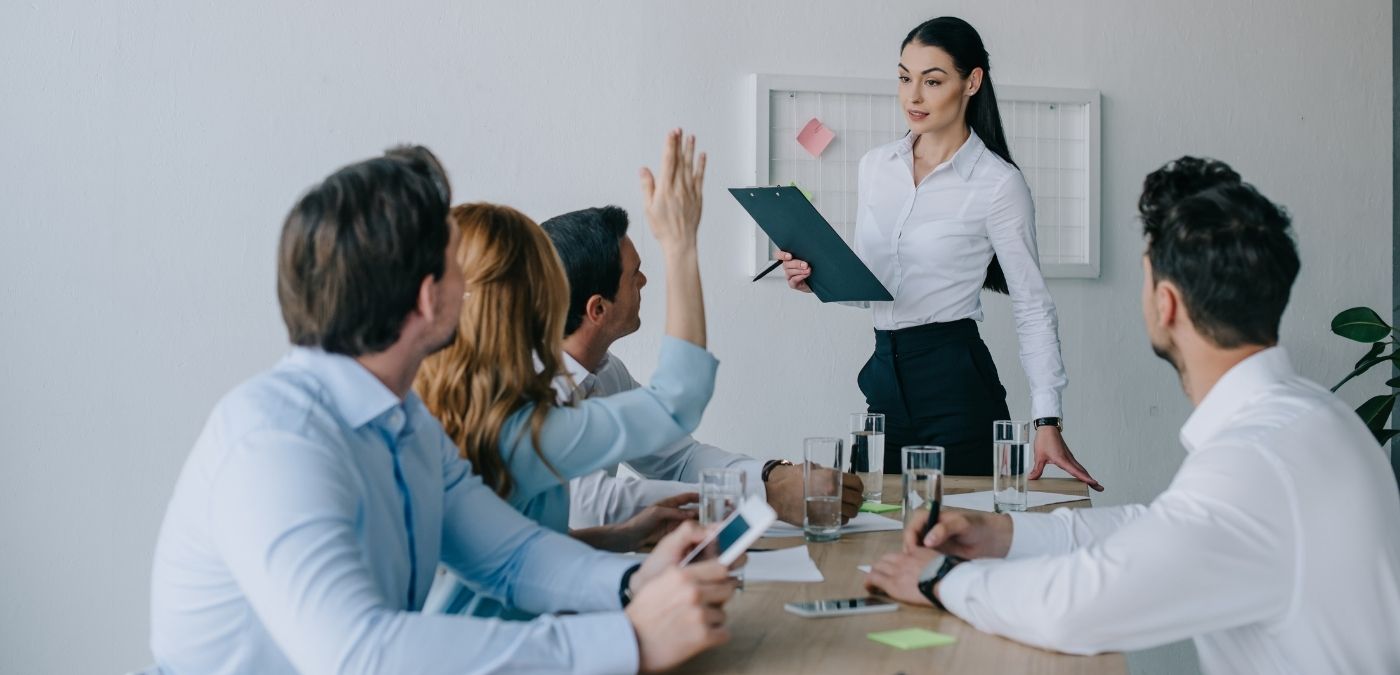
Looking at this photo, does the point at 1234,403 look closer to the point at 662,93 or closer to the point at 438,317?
the point at 438,317

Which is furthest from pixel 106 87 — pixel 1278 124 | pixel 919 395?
pixel 1278 124

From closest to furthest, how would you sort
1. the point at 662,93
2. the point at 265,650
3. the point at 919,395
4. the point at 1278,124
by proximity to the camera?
the point at 265,650, the point at 919,395, the point at 662,93, the point at 1278,124

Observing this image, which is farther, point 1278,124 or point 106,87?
point 1278,124

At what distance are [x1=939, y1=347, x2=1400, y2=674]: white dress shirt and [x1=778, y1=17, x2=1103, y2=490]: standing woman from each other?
1466mm

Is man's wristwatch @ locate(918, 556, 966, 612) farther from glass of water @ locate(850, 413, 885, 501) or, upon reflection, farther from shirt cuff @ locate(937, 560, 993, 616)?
glass of water @ locate(850, 413, 885, 501)

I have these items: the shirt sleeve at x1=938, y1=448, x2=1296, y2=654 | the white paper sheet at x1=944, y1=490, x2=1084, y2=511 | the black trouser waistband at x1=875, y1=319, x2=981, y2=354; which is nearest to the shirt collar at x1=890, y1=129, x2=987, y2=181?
the black trouser waistband at x1=875, y1=319, x2=981, y2=354

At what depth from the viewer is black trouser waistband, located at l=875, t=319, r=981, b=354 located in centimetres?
284

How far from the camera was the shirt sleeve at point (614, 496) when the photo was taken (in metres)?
2.07

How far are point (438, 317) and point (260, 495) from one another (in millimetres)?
295

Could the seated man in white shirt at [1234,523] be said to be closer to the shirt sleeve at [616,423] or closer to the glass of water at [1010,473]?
the shirt sleeve at [616,423]

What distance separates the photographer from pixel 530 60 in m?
3.45

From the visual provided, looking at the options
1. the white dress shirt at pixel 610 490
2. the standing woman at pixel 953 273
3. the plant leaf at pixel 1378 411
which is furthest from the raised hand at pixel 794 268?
the plant leaf at pixel 1378 411

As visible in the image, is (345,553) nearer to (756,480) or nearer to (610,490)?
(610,490)

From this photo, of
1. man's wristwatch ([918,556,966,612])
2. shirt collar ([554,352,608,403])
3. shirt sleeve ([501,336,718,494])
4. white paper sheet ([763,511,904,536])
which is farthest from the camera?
white paper sheet ([763,511,904,536])
